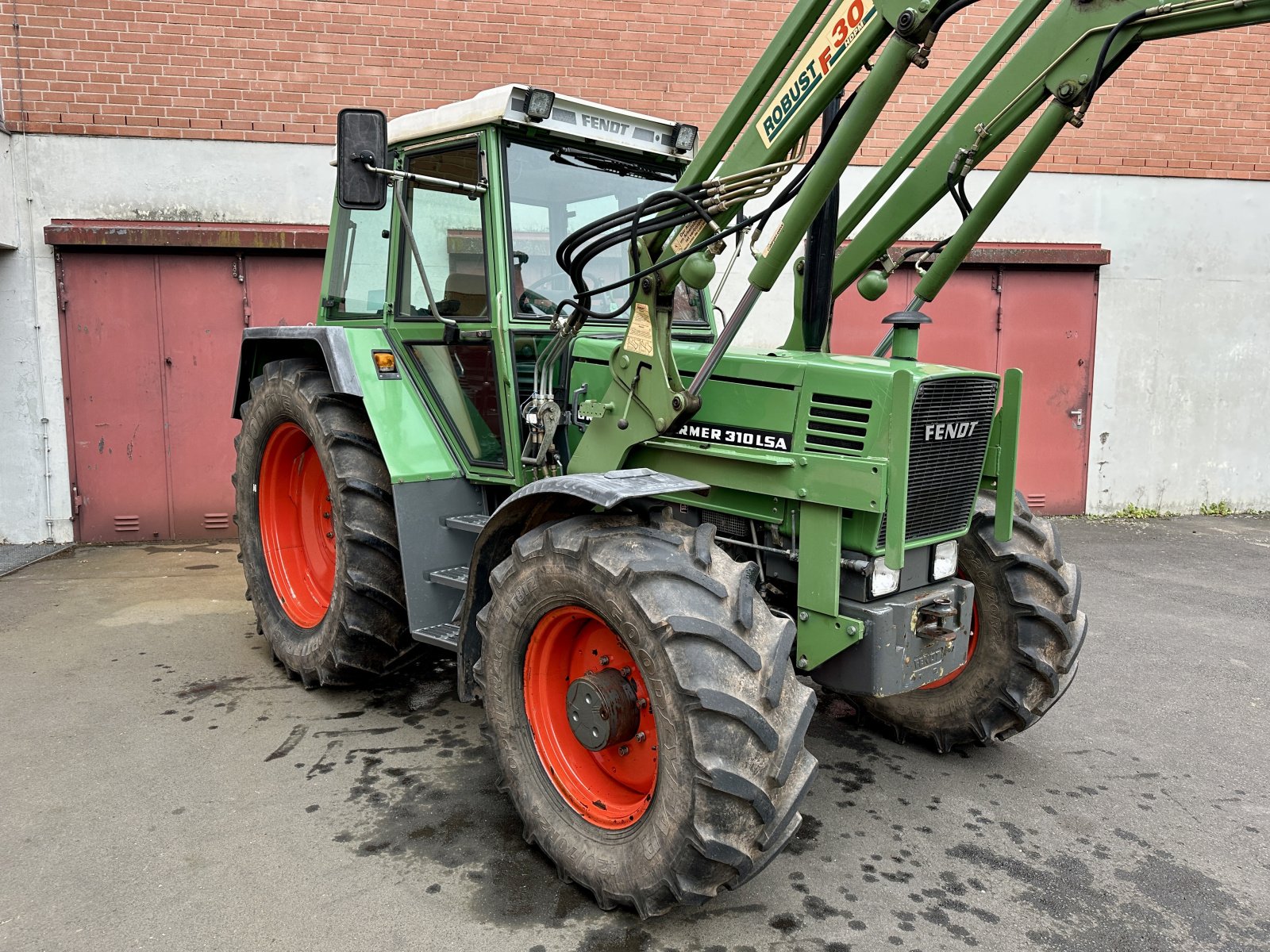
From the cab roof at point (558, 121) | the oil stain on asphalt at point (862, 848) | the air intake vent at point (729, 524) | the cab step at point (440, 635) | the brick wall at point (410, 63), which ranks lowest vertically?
the oil stain on asphalt at point (862, 848)

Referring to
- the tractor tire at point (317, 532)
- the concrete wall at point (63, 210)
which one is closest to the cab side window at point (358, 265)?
the tractor tire at point (317, 532)

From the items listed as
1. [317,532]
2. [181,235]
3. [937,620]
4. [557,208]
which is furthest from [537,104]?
[181,235]

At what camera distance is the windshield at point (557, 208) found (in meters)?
3.52

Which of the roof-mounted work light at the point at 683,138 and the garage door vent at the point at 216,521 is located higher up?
the roof-mounted work light at the point at 683,138

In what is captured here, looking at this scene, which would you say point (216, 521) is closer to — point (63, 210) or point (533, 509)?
point (63, 210)

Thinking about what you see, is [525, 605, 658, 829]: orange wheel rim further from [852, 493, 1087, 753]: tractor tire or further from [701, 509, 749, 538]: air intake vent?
[852, 493, 1087, 753]: tractor tire

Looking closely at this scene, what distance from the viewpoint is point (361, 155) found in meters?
3.13

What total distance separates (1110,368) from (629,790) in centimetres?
738

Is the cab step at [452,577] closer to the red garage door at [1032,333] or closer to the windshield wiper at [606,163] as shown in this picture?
the windshield wiper at [606,163]

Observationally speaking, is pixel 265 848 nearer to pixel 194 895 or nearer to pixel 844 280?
pixel 194 895

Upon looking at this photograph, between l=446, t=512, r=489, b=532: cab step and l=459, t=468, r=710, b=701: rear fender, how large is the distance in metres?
0.47

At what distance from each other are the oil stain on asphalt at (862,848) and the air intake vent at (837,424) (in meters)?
1.29

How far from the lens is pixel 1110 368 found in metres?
8.46

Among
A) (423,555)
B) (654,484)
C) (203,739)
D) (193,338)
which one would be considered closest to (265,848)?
(203,739)
